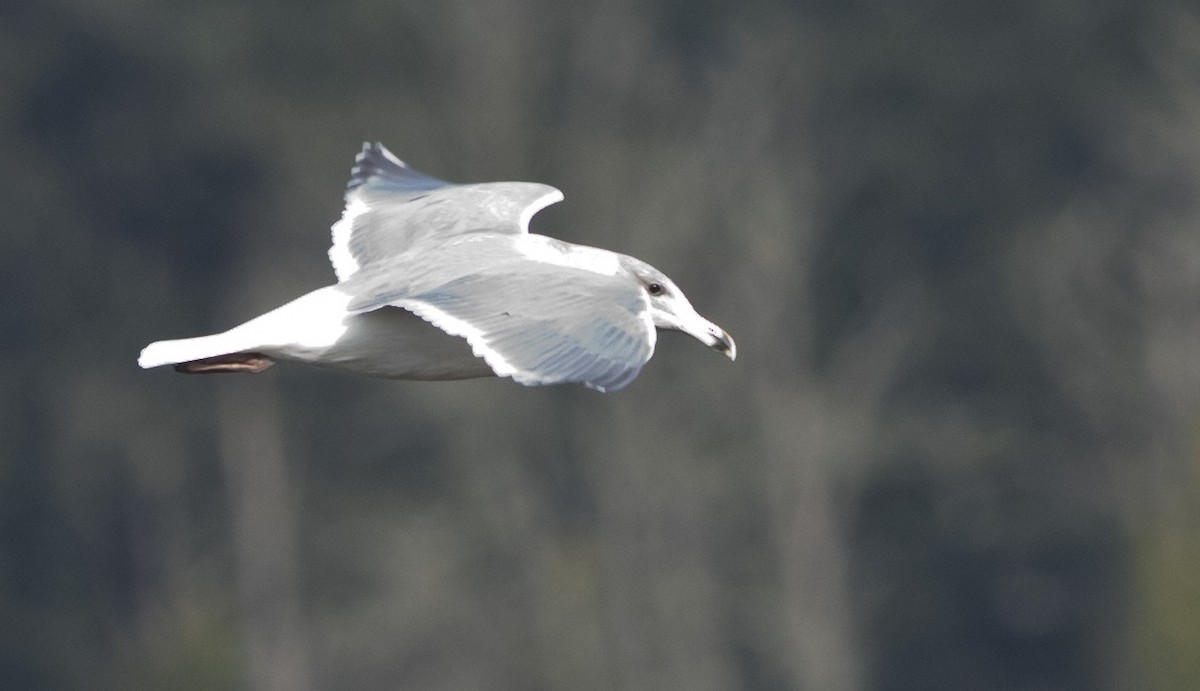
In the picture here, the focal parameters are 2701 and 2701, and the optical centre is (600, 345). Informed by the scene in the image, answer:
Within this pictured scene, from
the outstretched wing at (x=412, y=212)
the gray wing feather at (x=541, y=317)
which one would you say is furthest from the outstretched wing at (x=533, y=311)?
the outstretched wing at (x=412, y=212)

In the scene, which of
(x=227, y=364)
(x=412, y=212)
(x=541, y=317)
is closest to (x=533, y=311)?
(x=541, y=317)

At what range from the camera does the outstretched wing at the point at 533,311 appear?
7918 millimetres

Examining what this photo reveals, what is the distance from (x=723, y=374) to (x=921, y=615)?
7990 millimetres

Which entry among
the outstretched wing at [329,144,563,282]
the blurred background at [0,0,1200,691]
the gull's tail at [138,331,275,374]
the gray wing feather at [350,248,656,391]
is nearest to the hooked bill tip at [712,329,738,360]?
the gray wing feather at [350,248,656,391]

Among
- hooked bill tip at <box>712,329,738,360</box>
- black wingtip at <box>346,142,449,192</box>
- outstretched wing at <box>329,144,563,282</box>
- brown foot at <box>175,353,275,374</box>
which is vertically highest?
black wingtip at <box>346,142,449,192</box>

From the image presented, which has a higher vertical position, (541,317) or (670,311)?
(670,311)

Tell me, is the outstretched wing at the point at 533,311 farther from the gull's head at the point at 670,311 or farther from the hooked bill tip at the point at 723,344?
the hooked bill tip at the point at 723,344

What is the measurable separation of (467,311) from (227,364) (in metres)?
1.36

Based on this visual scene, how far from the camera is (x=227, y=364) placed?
30.5 feet

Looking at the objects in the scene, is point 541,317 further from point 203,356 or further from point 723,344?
point 203,356

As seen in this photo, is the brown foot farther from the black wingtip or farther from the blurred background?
the blurred background

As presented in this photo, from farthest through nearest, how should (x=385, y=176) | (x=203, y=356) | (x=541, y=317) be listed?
(x=385, y=176)
(x=203, y=356)
(x=541, y=317)

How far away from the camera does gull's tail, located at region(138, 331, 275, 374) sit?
28.9ft

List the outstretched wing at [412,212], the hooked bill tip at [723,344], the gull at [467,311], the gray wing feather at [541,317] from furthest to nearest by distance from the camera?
1. the outstretched wing at [412,212]
2. the hooked bill tip at [723,344]
3. the gull at [467,311]
4. the gray wing feather at [541,317]
